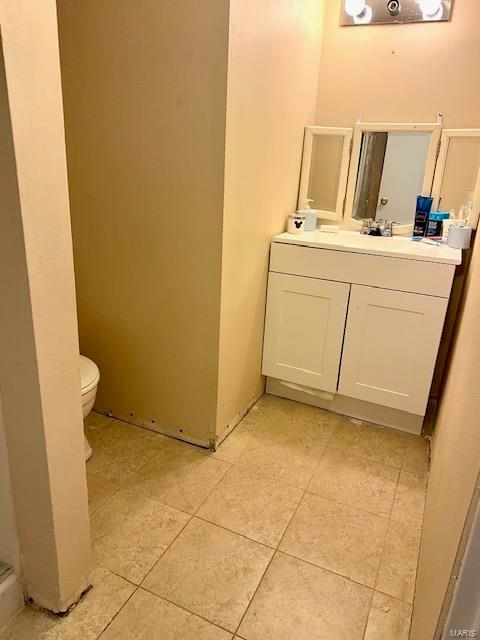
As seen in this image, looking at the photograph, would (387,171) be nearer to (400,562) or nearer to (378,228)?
(378,228)

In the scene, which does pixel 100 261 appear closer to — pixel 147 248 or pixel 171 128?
pixel 147 248

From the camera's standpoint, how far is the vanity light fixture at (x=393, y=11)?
6.79 ft

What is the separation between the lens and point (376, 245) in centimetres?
213

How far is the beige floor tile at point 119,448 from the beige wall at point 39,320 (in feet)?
1.76

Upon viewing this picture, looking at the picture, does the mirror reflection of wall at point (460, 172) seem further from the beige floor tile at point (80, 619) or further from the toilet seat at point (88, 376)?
the beige floor tile at point (80, 619)

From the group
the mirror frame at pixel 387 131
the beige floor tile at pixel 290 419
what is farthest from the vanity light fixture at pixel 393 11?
the beige floor tile at pixel 290 419

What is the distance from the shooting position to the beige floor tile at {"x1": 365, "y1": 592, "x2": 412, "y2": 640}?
1283 millimetres

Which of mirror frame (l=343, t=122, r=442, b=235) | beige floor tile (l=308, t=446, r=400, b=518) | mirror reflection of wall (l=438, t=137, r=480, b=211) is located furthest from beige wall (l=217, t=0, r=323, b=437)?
mirror reflection of wall (l=438, t=137, r=480, b=211)

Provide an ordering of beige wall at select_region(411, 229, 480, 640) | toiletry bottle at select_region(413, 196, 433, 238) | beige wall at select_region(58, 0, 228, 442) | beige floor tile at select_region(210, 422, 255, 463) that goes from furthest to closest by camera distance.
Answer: toiletry bottle at select_region(413, 196, 433, 238), beige floor tile at select_region(210, 422, 255, 463), beige wall at select_region(58, 0, 228, 442), beige wall at select_region(411, 229, 480, 640)

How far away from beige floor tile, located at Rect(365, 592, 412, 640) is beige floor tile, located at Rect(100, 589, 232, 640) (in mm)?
419

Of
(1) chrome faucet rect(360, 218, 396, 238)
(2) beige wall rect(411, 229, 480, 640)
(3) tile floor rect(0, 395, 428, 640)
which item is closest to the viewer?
(2) beige wall rect(411, 229, 480, 640)

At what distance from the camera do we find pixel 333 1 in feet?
7.40

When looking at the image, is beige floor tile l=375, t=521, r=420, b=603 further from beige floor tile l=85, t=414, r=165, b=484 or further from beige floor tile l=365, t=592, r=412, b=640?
beige floor tile l=85, t=414, r=165, b=484

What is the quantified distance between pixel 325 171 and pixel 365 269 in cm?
70
